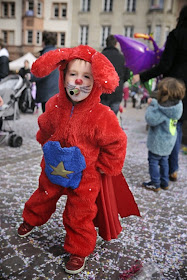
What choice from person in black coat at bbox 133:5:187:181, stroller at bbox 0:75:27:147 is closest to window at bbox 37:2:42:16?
stroller at bbox 0:75:27:147

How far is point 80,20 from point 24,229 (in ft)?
96.5

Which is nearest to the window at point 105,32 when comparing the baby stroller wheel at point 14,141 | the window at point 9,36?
the window at point 9,36

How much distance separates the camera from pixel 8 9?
29.4 m

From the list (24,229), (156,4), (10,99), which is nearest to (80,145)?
(24,229)

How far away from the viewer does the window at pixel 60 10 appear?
29.0 m

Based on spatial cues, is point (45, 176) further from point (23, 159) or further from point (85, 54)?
point (23, 159)

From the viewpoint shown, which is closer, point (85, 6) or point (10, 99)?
point (10, 99)

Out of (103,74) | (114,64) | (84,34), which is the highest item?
(103,74)

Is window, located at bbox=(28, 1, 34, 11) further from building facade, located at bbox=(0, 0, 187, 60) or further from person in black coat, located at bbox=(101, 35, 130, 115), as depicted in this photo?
person in black coat, located at bbox=(101, 35, 130, 115)

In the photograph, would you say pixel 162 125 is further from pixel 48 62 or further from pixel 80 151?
pixel 48 62

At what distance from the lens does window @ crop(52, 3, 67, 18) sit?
29.0 metres

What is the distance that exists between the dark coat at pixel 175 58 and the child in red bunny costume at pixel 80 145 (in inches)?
75.2

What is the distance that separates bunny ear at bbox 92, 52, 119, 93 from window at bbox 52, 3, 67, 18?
29652 mm

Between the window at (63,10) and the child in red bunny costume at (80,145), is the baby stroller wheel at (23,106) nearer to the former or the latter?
the child in red bunny costume at (80,145)
